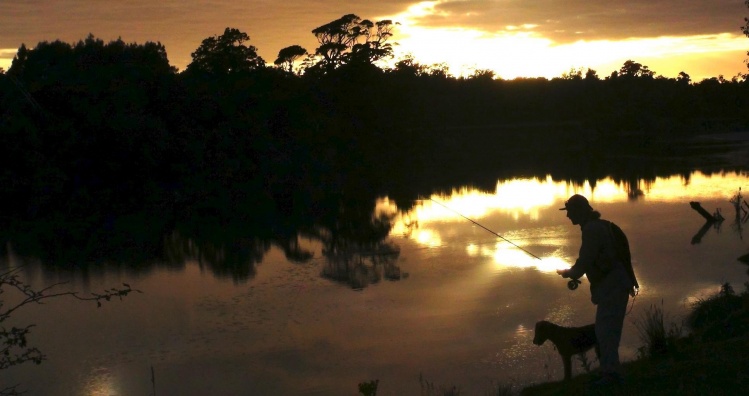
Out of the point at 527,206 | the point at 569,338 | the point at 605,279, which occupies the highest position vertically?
the point at 605,279

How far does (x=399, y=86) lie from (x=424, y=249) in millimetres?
43649

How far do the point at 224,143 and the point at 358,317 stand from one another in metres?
26.2

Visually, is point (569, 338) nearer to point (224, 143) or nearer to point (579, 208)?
point (579, 208)

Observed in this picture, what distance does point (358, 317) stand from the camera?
14414mm

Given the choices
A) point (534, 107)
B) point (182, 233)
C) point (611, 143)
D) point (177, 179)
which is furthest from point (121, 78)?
point (534, 107)

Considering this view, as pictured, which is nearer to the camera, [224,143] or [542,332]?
[542,332]

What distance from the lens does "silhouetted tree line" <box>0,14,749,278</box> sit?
1339 inches

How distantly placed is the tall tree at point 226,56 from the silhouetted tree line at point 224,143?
0.09 metres

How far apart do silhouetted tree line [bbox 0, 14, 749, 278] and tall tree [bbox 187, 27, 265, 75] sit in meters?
0.09

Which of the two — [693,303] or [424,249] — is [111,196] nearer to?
[424,249]

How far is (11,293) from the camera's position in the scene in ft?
59.0

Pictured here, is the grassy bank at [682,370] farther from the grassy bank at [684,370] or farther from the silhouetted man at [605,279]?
the silhouetted man at [605,279]

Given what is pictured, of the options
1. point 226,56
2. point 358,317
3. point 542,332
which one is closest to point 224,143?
point 226,56

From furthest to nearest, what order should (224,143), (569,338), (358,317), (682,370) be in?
1. (224,143)
2. (358,317)
3. (569,338)
4. (682,370)
